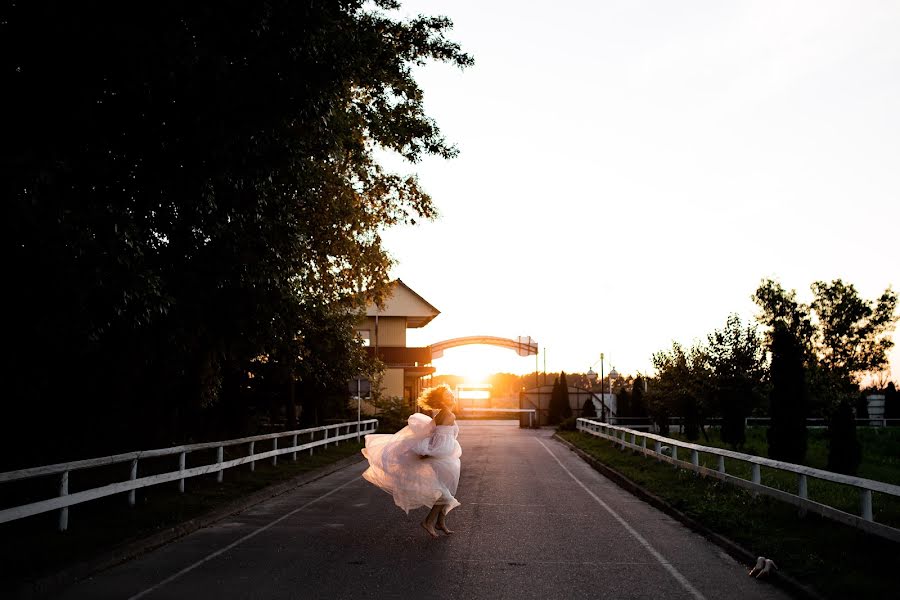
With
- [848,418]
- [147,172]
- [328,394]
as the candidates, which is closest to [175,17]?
[147,172]

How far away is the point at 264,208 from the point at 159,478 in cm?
485

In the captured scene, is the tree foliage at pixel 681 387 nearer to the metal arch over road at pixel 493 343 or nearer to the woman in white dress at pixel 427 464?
the woman in white dress at pixel 427 464

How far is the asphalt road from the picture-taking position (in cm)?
790

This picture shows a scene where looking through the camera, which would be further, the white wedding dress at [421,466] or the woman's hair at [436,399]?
the woman's hair at [436,399]

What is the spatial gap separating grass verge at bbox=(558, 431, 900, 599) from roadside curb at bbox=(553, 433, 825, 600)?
8 centimetres

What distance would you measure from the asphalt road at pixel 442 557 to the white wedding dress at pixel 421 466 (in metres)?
0.54

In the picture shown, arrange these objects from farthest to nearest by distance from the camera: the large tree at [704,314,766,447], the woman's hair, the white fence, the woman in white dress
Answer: the white fence
the large tree at [704,314,766,447]
the woman's hair
the woman in white dress

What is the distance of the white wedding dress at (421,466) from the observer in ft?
36.5

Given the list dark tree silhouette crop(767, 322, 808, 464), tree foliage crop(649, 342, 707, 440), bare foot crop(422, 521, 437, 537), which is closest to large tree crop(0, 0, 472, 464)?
bare foot crop(422, 521, 437, 537)

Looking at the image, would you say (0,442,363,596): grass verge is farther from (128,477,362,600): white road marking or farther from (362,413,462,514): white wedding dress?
(362,413,462,514): white wedding dress

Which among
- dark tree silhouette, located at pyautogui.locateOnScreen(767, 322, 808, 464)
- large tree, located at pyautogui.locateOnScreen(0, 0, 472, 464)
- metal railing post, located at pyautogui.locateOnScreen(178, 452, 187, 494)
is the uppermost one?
large tree, located at pyautogui.locateOnScreen(0, 0, 472, 464)

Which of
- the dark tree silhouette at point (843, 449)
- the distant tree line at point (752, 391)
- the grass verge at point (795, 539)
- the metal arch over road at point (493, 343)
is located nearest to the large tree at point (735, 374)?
the distant tree line at point (752, 391)

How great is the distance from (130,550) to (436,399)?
14.4 ft

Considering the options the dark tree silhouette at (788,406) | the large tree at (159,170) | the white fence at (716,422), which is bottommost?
the white fence at (716,422)
